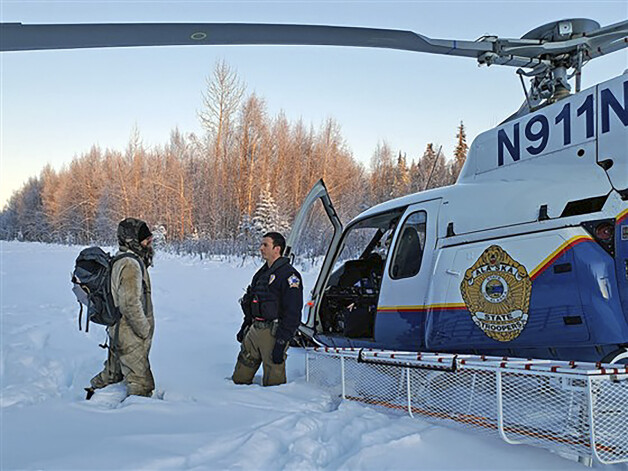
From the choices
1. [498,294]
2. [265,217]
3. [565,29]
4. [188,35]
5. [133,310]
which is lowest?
[133,310]

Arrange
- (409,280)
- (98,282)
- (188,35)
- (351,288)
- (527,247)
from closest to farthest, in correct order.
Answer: (188,35)
(527,247)
(98,282)
(409,280)
(351,288)

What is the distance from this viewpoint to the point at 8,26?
254 centimetres

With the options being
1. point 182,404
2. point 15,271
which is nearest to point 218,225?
point 15,271

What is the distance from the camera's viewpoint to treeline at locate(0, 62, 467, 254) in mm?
28359

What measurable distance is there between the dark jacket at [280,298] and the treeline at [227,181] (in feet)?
57.1

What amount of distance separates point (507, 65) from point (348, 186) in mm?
28234

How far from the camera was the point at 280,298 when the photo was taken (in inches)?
191

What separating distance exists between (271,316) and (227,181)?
980 inches

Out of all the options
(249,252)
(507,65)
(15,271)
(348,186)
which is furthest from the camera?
(348,186)

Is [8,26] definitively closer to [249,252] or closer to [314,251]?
[314,251]

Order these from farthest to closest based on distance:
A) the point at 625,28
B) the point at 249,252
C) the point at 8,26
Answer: the point at 249,252
the point at 625,28
the point at 8,26

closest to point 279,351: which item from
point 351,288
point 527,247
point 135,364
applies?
point 135,364

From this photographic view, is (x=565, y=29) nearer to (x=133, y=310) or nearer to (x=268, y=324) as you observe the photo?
(x=268, y=324)

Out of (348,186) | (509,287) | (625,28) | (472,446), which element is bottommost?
(472,446)
